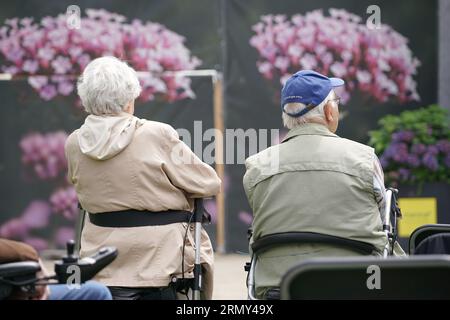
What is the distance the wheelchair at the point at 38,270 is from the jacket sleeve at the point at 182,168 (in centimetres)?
116

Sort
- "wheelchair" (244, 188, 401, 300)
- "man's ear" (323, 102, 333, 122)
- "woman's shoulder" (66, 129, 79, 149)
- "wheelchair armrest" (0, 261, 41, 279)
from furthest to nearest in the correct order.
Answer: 1. "woman's shoulder" (66, 129, 79, 149)
2. "man's ear" (323, 102, 333, 122)
3. "wheelchair" (244, 188, 401, 300)
4. "wheelchair armrest" (0, 261, 41, 279)

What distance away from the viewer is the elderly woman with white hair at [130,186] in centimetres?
404

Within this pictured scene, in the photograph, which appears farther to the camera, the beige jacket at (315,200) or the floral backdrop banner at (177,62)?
the floral backdrop banner at (177,62)

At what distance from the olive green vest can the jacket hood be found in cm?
69

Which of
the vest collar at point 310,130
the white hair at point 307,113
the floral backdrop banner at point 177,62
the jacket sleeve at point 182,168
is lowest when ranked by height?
the jacket sleeve at point 182,168

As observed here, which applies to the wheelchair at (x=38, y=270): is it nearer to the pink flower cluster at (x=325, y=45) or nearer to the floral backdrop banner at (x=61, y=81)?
the floral backdrop banner at (x=61, y=81)

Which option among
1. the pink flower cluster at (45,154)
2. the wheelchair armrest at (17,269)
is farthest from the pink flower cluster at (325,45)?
the wheelchair armrest at (17,269)

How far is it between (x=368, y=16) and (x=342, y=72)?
0.63m

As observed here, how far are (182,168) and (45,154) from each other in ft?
16.9

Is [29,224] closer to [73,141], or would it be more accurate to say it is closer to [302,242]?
[73,141]

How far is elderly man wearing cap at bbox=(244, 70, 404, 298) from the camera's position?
3.62m

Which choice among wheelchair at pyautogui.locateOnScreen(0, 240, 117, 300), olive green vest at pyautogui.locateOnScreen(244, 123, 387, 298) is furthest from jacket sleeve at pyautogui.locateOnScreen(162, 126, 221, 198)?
wheelchair at pyautogui.locateOnScreen(0, 240, 117, 300)

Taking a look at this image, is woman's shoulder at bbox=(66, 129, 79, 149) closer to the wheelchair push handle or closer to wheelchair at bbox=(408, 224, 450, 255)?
the wheelchair push handle
